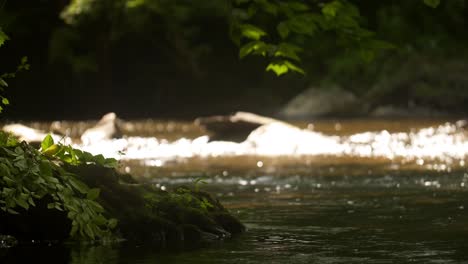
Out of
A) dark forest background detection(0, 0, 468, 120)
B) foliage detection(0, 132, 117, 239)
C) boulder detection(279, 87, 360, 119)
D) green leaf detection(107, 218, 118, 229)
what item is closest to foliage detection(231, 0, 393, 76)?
foliage detection(0, 132, 117, 239)

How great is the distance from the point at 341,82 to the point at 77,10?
38.8 ft

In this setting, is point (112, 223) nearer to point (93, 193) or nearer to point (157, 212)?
point (93, 193)

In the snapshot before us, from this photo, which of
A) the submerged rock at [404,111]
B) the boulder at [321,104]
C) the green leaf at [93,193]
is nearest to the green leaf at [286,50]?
the green leaf at [93,193]

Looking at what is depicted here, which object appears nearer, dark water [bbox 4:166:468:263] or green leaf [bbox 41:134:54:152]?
dark water [bbox 4:166:468:263]

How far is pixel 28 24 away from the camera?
41.2 m

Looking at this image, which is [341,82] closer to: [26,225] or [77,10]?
[77,10]

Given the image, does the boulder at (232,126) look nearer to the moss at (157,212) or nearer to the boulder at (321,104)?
the boulder at (321,104)

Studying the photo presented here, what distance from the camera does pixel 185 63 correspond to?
42.9 m

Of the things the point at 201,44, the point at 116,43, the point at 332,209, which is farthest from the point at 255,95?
the point at 332,209

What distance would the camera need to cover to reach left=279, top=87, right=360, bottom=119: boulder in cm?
3853

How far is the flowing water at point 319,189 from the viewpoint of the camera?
376 inches

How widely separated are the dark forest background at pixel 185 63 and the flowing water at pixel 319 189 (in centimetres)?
768

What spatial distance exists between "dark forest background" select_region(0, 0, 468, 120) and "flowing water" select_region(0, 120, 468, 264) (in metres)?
7.68

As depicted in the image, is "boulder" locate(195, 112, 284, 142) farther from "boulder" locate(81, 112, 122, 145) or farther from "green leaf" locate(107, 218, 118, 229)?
"green leaf" locate(107, 218, 118, 229)
